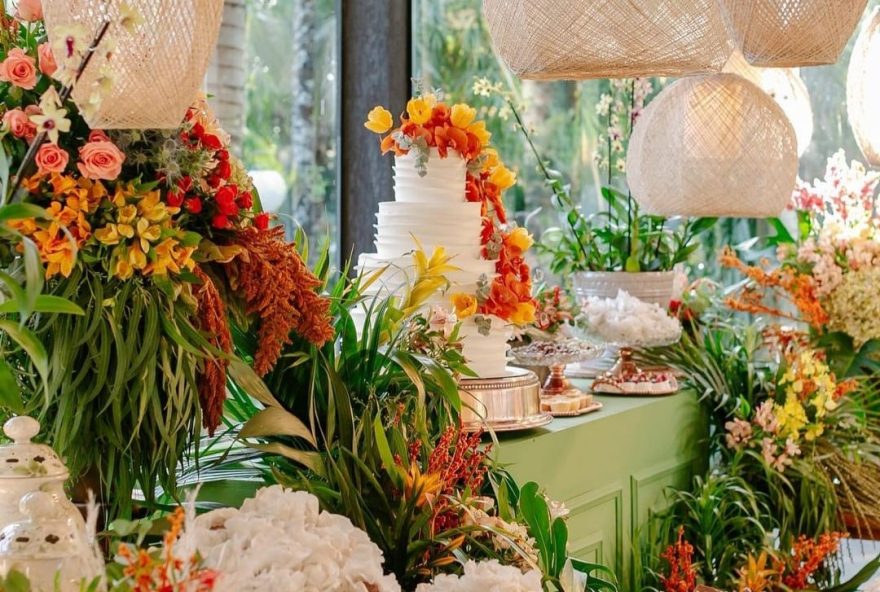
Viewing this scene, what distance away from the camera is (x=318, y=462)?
2203 millimetres

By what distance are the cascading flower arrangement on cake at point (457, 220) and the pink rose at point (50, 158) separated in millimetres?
1086

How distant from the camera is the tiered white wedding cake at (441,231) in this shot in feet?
9.32

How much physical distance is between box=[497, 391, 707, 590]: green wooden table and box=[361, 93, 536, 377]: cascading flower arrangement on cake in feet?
1.02

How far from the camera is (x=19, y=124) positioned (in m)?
1.83

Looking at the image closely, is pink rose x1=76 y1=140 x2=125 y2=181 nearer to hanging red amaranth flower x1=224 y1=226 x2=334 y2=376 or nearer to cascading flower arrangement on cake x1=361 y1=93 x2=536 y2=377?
hanging red amaranth flower x1=224 y1=226 x2=334 y2=376

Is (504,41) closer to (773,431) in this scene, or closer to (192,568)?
(192,568)

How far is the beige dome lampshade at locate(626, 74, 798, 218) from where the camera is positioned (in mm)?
3395

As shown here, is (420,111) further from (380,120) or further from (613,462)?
(613,462)

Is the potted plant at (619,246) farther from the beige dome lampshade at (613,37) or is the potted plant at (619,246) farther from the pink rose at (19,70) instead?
the pink rose at (19,70)

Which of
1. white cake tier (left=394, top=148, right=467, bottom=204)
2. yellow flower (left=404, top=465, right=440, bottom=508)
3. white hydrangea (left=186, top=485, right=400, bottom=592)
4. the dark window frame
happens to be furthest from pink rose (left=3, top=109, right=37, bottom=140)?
the dark window frame

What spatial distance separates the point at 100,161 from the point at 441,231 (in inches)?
44.7

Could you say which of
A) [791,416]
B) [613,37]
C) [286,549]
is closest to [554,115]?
[791,416]

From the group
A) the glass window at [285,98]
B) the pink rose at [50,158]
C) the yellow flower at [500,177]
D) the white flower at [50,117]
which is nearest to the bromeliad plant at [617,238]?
the glass window at [285,98]

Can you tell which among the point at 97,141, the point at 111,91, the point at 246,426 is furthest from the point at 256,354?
the point at 111,91
